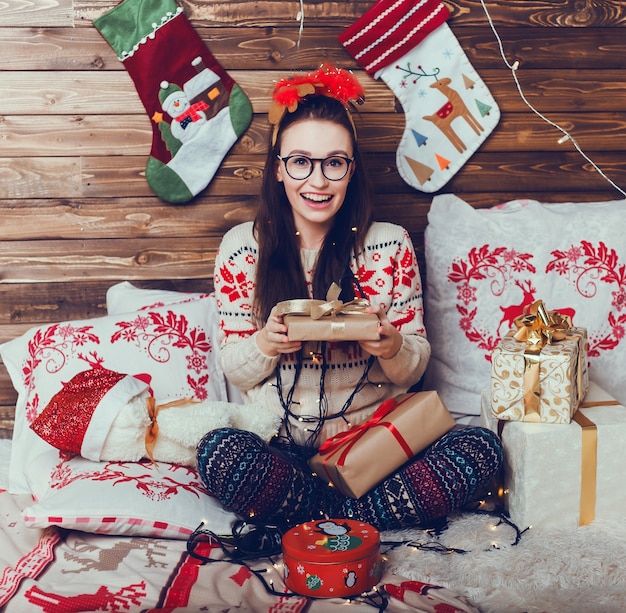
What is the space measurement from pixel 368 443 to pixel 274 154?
0.64 metres

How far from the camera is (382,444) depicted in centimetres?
142

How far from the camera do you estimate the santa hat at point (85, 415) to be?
1472 mm

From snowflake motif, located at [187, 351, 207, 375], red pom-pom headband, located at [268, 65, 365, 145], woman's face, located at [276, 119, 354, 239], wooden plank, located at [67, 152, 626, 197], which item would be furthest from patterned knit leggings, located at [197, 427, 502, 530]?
wooden plank, located at [67, 152, 626, 197]

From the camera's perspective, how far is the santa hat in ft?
4.83

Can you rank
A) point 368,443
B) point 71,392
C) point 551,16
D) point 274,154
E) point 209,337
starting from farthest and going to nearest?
point 551,16, point 209,337, point 274,154, point 71,392, point 368,443

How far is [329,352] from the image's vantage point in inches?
63.7

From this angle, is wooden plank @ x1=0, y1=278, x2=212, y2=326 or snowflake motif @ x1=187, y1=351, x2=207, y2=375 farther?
wooden plank @ x1=0, y1=278, x2=212, y2=326

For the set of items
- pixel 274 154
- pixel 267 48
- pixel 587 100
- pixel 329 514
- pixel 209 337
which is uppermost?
pixel 267 48

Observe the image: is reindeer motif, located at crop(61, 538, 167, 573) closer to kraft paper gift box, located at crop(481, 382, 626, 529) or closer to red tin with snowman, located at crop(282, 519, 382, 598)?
red tin with snowman, located at crop(282, 519, 382, 598)

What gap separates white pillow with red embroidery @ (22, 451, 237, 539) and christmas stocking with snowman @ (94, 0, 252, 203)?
0.75 metres

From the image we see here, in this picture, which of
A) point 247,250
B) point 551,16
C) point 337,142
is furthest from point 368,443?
point 551,16

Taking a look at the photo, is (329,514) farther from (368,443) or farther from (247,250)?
(247,250)

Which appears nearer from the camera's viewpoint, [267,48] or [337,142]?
[337,142]

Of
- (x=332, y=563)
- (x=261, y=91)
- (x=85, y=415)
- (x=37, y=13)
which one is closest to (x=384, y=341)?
(x=332, y=563)
